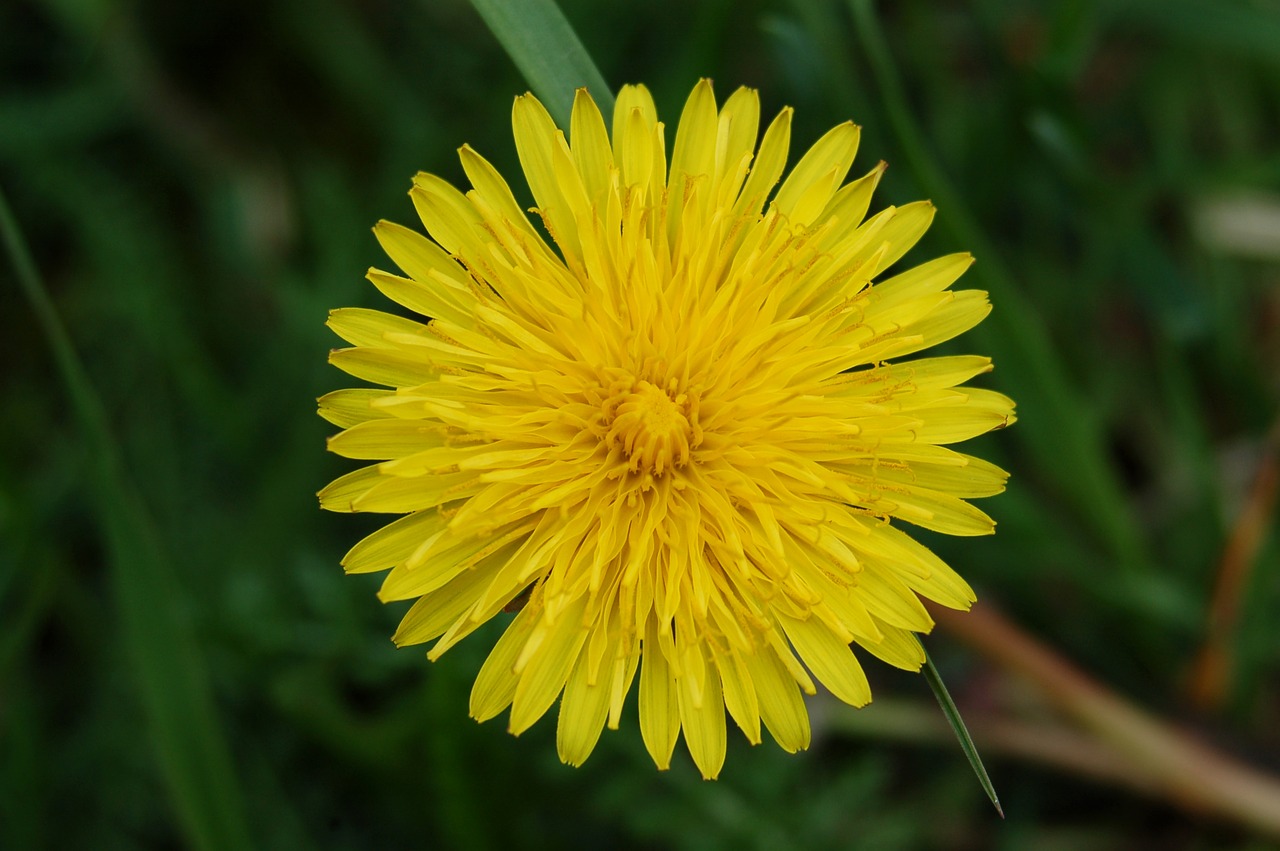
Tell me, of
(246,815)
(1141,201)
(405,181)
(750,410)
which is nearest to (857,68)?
(1141,201)

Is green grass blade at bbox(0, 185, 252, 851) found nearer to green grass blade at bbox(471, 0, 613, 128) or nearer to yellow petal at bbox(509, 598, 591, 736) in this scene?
yellow petal at bbox(509, 598, 591, 736)

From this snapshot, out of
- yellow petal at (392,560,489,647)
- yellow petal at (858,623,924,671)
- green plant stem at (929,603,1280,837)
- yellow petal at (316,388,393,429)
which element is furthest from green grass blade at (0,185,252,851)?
green plant stem at (929,603,1280,837)

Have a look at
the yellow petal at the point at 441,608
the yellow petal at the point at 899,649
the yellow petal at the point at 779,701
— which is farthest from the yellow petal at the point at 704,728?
the yellow petal at the point at 441,608

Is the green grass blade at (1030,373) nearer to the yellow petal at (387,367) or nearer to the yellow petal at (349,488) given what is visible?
the yellow petal at (387,367)

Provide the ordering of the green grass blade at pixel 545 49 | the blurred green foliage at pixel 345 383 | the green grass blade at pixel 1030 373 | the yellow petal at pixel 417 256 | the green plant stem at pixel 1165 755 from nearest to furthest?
the yellow petal at pixel 417 256 < the green grass blade at pixel 545 49 < the green grass blade at pixel 1030 373 < the green plant stem at pixel 1165 755 < the blurred green foliage at pixel 345 383

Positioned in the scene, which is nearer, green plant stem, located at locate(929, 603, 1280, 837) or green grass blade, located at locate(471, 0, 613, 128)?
green grass blade, located at locate(471, 0, 613, 128)

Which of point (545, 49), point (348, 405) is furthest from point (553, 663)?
point (545, 49)
